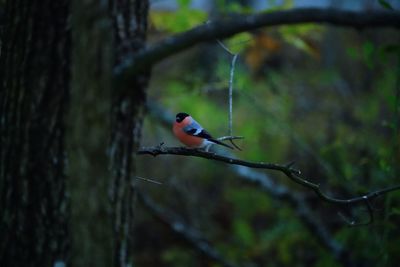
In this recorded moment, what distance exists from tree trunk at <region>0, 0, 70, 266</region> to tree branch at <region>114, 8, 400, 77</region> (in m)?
0.28

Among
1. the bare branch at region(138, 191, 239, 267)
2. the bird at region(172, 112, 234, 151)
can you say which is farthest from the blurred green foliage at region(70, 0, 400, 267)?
the bird at region(172, 112, 234, 151)

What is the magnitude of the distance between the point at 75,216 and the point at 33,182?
0.74 ft

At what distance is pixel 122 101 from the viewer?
8.25 feet

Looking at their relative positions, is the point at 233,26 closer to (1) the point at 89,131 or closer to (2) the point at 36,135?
(1) the point at 89,131

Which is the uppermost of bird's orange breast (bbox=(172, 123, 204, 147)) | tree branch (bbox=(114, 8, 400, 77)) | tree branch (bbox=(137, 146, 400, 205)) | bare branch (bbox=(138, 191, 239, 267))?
tree branch (bbox=(114, 8, 400, 77))

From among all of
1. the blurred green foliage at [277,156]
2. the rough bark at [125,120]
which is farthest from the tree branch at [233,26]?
the blurred green foliage at [277,156]

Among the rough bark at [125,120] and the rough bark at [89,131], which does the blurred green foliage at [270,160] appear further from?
the rough bark at [89,131]

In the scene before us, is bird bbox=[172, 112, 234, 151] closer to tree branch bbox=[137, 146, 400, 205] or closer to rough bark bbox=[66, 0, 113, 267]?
tree branch bbox=[137, 146, 400, 205]

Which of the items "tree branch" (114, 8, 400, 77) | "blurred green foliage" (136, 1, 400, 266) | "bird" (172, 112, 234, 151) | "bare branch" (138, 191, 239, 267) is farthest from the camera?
"blurred green foliage" (136, 1, 400, 266)

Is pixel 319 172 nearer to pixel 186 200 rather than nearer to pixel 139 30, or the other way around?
pixel 186 200

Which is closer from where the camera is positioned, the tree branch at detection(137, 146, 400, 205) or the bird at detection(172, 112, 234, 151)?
the tree branch at detection(137, 146, 400, 205)

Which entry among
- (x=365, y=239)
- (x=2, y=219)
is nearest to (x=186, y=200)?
(x=365, y=239)

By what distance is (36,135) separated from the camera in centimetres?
246

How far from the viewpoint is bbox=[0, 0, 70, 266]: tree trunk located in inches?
96.2
